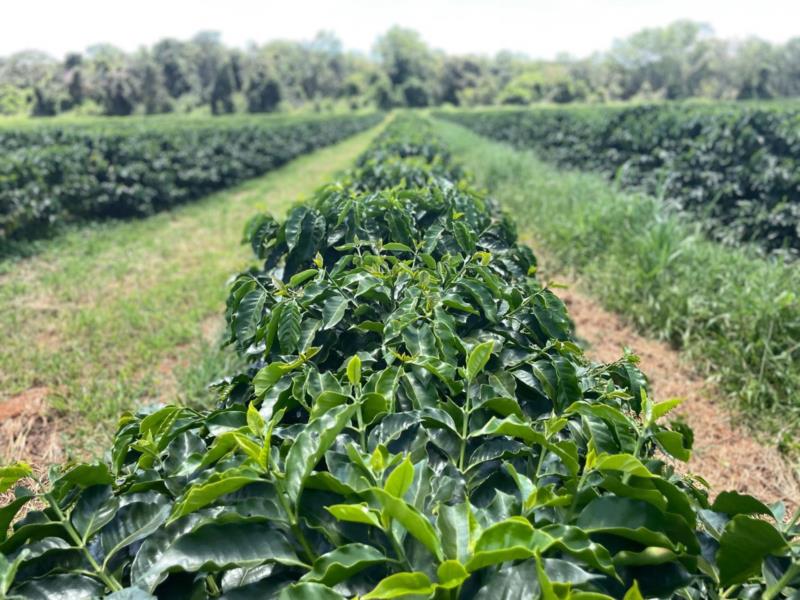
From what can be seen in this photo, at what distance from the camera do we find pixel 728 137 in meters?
7.86

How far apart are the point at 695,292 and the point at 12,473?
4902 mm

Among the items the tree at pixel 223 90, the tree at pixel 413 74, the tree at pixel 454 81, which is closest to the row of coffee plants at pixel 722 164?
the tree at pixel 223 90

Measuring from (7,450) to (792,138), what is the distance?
29.6 ft

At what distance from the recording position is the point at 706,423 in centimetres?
346

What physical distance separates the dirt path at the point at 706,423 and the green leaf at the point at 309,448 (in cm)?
225

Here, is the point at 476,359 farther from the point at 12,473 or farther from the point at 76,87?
the point at 76,87

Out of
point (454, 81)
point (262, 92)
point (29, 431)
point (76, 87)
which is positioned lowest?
point (29, 431)

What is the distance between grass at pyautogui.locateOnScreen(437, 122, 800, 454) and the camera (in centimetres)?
357

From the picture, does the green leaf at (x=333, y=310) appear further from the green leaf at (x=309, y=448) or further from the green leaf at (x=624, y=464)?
the green leaf at (x=624, y=464)

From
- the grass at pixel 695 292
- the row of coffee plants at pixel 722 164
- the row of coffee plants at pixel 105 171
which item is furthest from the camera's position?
the row of coffee plants at pixel 105 171

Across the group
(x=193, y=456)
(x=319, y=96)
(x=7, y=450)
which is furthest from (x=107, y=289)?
(x=319, y=96)

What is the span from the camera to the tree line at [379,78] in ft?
152

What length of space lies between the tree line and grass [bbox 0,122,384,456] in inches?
1674

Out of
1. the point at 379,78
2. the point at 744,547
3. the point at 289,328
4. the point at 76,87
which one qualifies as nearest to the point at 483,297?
the point at 289,328
